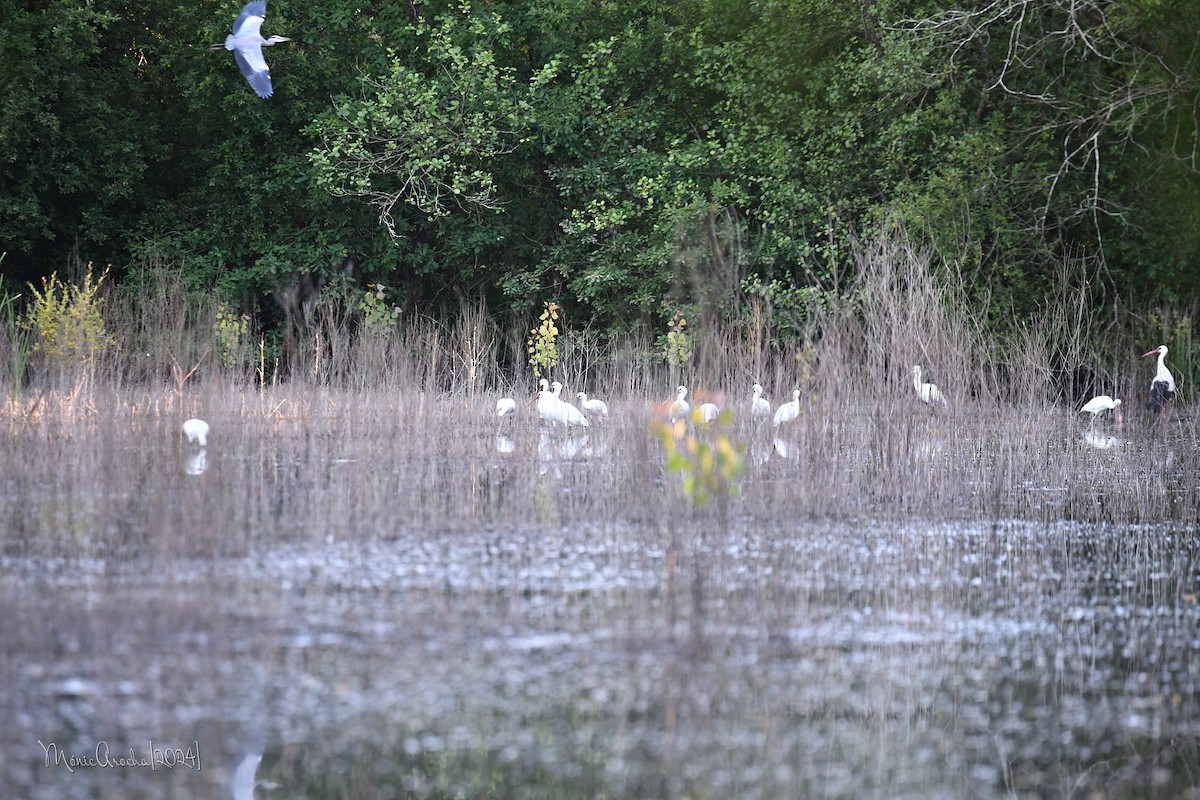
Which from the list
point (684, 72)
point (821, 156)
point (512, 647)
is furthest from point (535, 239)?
point (512, 647)

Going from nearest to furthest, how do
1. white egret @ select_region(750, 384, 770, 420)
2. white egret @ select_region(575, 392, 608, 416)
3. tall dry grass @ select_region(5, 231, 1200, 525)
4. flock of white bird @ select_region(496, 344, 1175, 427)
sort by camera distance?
tall dry grass @ select_region(5, 231, 1200, 525) < flock of white bird @ select_region(496, 344, 1175, 427) < white egret @ select_region(750, 384, 770, 420) < white egret @ select_region(575, 392, 608, 416)

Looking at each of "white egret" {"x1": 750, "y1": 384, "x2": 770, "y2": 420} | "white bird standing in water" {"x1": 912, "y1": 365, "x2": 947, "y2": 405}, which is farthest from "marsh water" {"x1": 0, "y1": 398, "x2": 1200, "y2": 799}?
"white egret" {"x1": 750, "y1": 384, "x2": 770, "y2": 420}

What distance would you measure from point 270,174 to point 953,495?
36.7 feet

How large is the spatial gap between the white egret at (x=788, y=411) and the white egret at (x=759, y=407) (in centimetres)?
16

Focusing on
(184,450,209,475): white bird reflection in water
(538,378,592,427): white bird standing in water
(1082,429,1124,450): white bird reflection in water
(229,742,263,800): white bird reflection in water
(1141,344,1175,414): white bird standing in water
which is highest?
(1141,344,1175,414): white bird standing in water

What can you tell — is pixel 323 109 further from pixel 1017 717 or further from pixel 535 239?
pixel 1017 717

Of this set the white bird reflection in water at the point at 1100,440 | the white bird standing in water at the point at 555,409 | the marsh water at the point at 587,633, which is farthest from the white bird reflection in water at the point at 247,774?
the white bird reflection in water at the point at 1100,440

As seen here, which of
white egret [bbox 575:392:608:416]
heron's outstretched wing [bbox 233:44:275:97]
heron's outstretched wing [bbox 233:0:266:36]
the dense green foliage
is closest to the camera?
white egret [bbox 575:392:608:416]

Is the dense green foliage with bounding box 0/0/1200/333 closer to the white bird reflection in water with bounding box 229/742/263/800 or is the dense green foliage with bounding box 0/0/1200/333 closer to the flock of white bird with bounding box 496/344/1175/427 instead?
the flock of white bird with bounding box 496/344/1175/427

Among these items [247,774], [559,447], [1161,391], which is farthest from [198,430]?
[1161,391]

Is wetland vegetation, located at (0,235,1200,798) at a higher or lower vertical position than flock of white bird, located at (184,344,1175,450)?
lower

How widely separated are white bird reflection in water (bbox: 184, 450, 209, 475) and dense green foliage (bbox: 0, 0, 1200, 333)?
533 centimetres

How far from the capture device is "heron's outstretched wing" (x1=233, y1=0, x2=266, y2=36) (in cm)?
1095

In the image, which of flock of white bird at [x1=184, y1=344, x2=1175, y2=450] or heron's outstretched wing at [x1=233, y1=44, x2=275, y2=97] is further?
heron's outstretched wing at [x1=233, y1=44, x2=275, y2=97]
